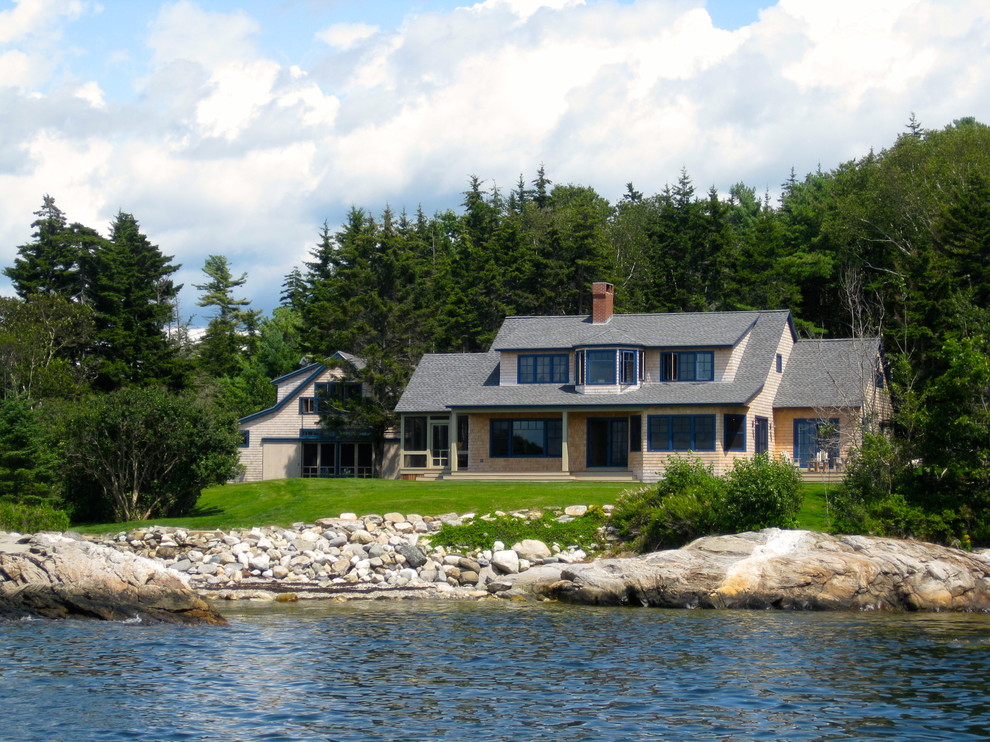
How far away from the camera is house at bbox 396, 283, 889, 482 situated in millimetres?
40844

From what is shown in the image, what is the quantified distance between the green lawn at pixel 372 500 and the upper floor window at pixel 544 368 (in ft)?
17.3

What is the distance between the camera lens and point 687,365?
4322 cm

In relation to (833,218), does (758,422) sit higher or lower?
lower

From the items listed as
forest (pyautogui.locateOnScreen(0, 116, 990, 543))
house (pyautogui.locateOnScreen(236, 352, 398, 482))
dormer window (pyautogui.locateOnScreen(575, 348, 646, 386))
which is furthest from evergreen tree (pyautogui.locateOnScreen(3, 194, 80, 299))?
dormer window (pyautogui.locateOnScreen(575, 348, 646, 386))

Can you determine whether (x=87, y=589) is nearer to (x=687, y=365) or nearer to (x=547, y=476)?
(x=547, y=476)

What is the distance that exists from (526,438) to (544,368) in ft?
10.4

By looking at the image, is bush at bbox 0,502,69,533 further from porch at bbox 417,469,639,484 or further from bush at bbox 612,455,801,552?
bush at bbox 612,455,801,552

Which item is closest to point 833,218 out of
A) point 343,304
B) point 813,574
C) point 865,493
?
point 343,304

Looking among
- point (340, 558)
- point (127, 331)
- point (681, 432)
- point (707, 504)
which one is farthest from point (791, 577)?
point (127, 331)

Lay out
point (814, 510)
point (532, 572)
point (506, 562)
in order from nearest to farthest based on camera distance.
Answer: point (532, 572) < point (506, 562) < point (814, 510)

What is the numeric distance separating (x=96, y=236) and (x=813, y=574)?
53.8 meters

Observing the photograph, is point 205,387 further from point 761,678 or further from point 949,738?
point 949,738

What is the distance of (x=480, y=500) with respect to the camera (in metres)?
35.3

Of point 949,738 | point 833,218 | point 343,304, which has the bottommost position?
point 949,738
